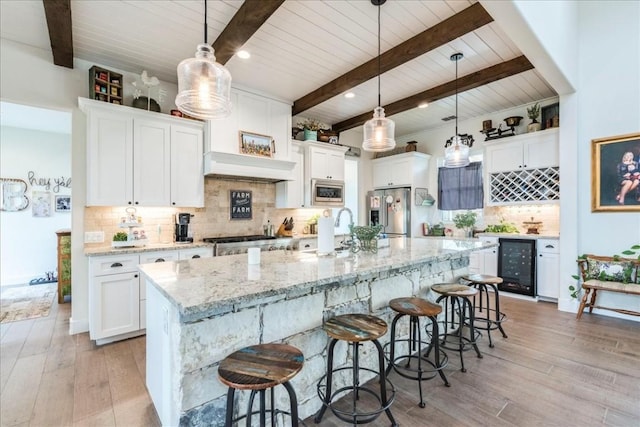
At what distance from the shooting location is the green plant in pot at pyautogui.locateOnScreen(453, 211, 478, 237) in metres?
5.26

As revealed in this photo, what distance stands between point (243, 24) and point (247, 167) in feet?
A: 6.33

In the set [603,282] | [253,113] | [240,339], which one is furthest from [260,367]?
[603,282]

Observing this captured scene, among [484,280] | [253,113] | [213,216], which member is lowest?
[484,280]

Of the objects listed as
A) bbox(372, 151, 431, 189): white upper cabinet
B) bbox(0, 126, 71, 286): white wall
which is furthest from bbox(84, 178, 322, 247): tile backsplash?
bbox(0, 126, 71, 286): white wall

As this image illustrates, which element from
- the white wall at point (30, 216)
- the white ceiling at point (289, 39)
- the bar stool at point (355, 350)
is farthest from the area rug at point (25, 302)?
the bar stool at point (355, 350)

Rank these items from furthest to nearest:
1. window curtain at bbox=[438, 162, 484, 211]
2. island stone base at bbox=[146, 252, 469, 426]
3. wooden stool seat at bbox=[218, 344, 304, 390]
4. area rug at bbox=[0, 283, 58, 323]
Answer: window curtain at bbox=[438, 162, 484, 211] → area rug at bbox=[0, 283, 58, 323] → island stone base at bbox=[146, 252, 469, 426] → wooden stool seat at bbox=[218, 344, 304, 390]

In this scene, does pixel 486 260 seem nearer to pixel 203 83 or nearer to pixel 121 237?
pixel 203 83

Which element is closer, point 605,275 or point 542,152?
point 605,275

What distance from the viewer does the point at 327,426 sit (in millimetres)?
1818

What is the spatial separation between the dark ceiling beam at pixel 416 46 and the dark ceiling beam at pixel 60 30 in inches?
106

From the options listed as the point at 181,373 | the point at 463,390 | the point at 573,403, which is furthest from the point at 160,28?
the point at 573,403

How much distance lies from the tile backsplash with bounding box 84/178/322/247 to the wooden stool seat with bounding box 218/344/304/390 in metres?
2.96

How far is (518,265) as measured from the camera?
449cm

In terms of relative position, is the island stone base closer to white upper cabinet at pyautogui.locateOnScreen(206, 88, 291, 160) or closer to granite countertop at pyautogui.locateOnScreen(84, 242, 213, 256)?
granite countertop at pyautogui.locateOnScreen(84, 242, 213, 256)
